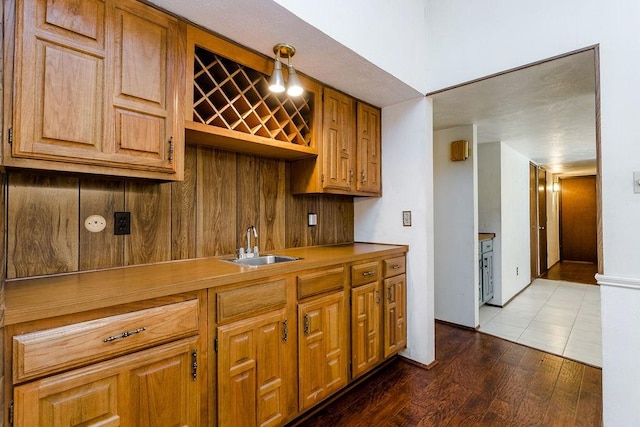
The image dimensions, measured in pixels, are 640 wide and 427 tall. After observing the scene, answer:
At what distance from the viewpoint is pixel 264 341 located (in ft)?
5.19

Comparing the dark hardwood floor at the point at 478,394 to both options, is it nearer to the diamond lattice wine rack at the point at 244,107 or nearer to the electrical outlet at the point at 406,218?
the electrical outlet at the point at 406,218

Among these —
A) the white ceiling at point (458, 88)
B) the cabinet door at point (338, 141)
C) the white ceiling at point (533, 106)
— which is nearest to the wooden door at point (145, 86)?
the white ceiling at point (458, 88)

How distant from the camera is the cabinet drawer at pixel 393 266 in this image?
93.5 inches

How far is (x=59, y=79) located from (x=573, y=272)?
318 inches

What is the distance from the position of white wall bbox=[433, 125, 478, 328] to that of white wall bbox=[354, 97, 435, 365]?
947 mm

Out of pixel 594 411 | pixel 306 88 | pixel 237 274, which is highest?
pixel 306 88

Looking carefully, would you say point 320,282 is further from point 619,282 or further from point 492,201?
point 492,201

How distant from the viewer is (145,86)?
1411mm

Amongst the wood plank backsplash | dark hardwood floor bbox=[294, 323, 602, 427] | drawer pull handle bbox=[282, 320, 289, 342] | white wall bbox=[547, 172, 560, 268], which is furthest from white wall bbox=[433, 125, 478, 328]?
white wall bbox=[547, 172, 560, 268]

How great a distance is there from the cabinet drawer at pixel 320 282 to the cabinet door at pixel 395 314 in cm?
54

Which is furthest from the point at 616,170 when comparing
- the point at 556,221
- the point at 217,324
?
the point at 556,221

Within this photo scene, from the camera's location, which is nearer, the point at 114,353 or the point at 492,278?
the point at 114,353

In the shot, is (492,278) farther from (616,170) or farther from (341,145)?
(341,145)

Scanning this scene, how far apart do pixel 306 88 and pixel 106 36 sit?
1.17 metres
